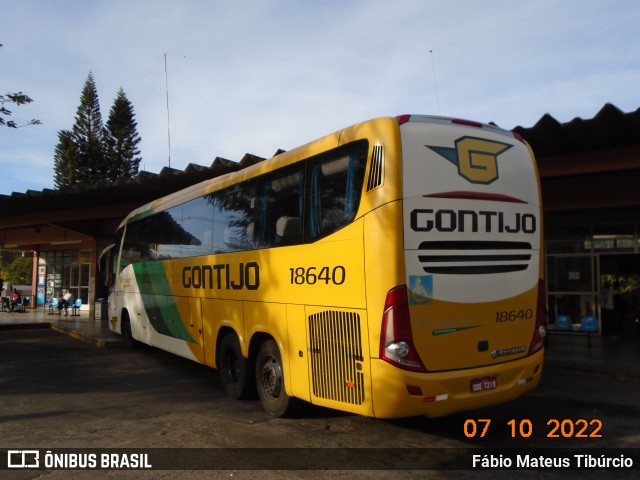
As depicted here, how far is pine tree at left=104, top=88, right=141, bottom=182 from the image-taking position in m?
51.0

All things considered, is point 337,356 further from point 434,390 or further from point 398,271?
point 398,271

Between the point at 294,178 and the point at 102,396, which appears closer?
the point at 294,178

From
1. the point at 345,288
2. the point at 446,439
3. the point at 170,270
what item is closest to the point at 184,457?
the point at 345,288

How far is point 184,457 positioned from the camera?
5.14 meters

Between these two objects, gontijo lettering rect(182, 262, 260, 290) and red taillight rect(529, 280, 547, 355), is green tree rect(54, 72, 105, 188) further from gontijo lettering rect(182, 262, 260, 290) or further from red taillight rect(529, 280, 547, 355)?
red taillight rect(529, 280, 547, 355)

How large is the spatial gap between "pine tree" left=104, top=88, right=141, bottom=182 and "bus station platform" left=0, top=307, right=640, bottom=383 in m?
35.7

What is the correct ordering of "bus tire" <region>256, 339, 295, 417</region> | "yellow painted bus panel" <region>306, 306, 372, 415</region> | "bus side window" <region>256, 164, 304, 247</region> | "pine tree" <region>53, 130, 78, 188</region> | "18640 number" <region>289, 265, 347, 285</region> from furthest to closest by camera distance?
"pine tree" <region>53, 130, 78, 188</region> < "bus tire" <region>256, 339, 295, 417</region> < "bus side window" <region>256, 164, 304, 247</region> < "18640 number" <region>289, 265, 347, 285</region> < "yellow painted bus panel" <region>306, 306, 372, 415</region>

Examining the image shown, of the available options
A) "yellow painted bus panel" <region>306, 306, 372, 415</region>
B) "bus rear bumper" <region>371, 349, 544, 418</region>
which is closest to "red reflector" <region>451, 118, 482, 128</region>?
"yellow painted bus panel" <region>306, 306, 372, 415</region>

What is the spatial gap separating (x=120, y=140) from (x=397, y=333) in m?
52.1

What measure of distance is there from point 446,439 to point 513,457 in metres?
0.77

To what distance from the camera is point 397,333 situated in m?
4.75

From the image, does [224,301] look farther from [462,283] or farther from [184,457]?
[462,283]

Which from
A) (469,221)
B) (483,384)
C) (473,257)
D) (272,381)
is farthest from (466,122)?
(272,381)

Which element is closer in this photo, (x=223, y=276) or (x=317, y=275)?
(x=317, y=275)
